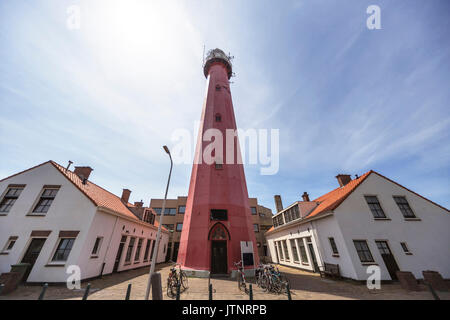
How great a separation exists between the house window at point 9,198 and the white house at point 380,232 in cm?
2337

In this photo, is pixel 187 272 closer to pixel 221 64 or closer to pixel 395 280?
pixel 395 280

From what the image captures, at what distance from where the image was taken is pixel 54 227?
1074cm

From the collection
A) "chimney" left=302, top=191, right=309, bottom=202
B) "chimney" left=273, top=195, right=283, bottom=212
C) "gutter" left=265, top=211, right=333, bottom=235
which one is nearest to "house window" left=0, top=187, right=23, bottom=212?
"gutter" left=265, top=211, right=333, bottom=235

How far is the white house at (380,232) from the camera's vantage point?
10.9 metres

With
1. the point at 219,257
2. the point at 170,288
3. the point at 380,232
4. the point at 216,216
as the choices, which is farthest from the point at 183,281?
the point at 380,232

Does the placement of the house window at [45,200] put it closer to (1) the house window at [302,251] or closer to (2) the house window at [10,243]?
(2) the house window at [10,243]

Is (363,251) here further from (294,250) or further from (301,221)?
(294,250)

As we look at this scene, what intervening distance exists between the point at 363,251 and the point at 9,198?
2591 centimetres

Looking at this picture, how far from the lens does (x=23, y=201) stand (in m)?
11.5

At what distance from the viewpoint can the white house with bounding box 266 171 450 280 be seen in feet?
35.9

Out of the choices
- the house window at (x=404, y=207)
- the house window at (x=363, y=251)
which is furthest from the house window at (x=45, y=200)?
the house window at (x=404, y=207)

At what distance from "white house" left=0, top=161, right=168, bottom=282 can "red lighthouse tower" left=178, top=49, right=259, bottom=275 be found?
19.2 ft

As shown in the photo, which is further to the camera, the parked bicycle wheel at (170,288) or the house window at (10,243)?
the house window at (10,243)

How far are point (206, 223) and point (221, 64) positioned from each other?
20975 millimetres
